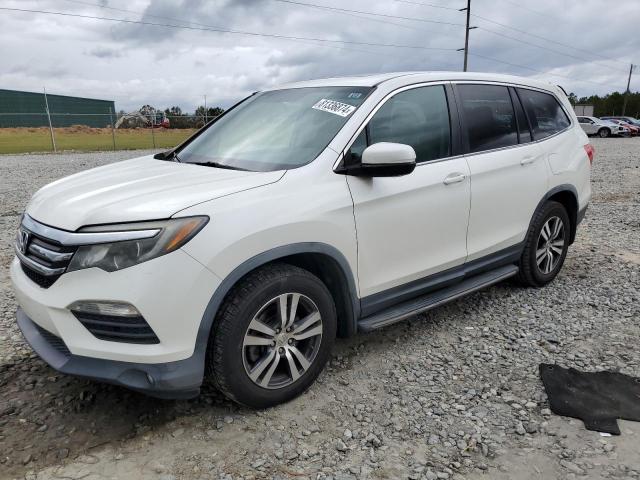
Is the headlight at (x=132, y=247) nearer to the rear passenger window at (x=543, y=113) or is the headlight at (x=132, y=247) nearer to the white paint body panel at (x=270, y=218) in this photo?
the white paint body panel at (x=270, y=218)

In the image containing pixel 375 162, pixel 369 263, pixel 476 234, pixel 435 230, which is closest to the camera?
pixel 375 162

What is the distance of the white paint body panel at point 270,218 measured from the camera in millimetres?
2389

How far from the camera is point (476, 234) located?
12.6ft

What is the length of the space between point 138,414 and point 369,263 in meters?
1.57

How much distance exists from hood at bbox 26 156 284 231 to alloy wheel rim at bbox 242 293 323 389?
2.14 feet

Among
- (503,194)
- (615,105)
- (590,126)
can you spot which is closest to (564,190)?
(503,194)

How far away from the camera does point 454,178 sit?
3570 millimetres

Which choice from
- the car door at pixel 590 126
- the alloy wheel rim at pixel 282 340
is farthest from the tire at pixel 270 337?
the car door at pixel 590 126

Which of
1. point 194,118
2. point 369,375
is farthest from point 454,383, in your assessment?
point 194,118

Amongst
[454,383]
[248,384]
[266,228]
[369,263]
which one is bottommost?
[454,383]

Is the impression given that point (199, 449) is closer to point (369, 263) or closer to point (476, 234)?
point (369, 263)

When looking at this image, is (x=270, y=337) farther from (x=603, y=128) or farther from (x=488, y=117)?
(x=603, y=128)

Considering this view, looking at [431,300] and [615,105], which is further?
[615,105]

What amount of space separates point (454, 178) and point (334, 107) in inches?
38.0
